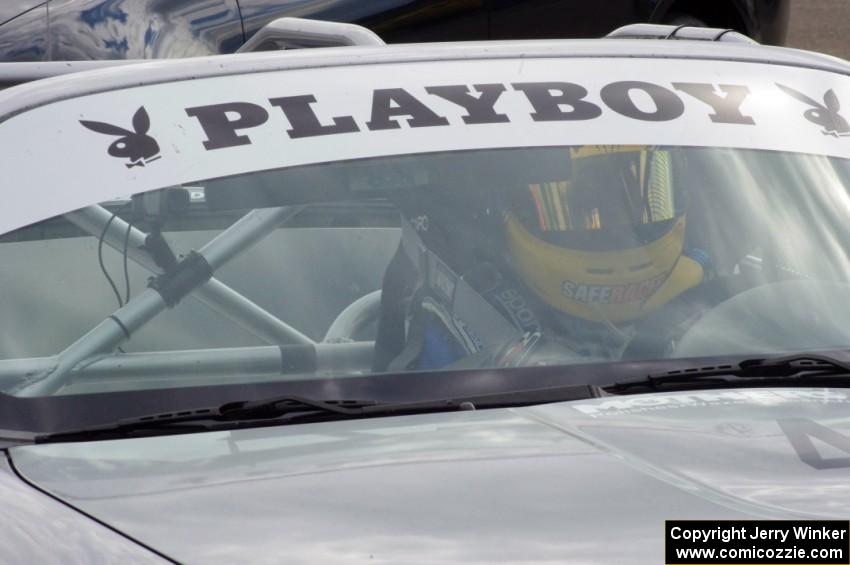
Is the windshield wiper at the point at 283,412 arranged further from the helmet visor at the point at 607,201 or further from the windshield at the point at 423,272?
the helmet visor at the point at 607,201

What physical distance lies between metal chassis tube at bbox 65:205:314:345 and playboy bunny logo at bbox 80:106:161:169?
0.34 ft

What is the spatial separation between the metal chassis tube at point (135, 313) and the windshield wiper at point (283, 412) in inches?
6.8

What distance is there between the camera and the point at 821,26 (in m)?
10.6

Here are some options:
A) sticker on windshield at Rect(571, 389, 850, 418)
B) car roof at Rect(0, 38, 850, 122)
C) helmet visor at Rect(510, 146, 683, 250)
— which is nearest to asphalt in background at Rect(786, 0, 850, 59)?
car roof at Rect(0, 38, 850, 122)

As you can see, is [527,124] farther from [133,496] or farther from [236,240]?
[133,496]

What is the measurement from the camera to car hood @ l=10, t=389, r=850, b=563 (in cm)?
174

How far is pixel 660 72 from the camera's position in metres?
2.97

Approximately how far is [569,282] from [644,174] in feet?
1.01

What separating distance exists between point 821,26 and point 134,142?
29.1 ft

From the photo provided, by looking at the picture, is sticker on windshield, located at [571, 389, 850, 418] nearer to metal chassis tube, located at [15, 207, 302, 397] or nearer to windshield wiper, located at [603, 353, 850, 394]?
windshield wiper, located at [603, 353, 850, 394]

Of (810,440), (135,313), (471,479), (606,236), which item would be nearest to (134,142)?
(135,313)

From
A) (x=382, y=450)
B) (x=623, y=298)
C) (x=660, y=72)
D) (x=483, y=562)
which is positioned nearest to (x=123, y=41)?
(x=660, y=72)

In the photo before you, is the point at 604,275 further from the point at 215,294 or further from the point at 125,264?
the point at 125,264

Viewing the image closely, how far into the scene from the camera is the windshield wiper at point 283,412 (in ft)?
7.23
